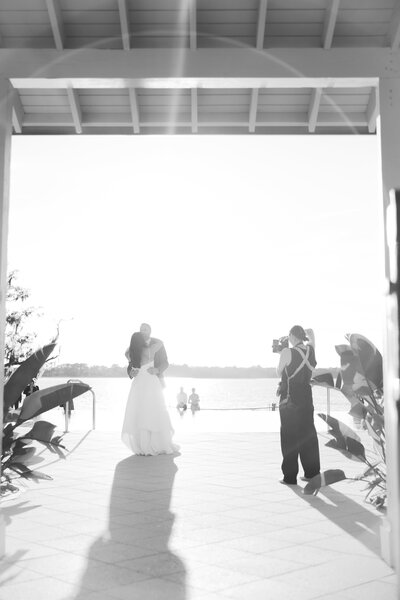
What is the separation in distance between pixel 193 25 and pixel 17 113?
65.9 inches

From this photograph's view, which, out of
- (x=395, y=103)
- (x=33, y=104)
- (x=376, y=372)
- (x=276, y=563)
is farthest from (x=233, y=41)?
(x=276, y=563)

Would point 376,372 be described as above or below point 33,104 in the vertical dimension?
below

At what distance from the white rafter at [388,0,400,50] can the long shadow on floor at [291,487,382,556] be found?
370cm

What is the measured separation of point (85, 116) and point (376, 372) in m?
3.45

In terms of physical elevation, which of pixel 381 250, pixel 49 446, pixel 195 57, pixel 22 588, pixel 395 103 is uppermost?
pixel 195 57

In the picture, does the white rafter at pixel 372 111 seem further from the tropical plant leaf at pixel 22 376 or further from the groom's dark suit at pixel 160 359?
the groom's dark suit at pixel 160 359

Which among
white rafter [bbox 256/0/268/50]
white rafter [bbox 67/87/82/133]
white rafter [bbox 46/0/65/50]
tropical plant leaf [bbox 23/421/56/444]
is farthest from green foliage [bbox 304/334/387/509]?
white rafter [bbox 46/0/65/50]

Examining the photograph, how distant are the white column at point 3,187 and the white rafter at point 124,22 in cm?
93

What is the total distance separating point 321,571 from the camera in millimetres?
4684

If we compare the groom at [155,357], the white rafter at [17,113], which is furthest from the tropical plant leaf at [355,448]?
the groom at [155,357]

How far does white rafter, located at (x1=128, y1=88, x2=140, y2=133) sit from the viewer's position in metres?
5.87

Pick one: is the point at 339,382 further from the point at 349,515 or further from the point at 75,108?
the point at 75,108

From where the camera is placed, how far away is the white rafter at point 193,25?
16.8ft

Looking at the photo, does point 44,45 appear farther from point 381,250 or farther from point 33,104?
point 381,250
